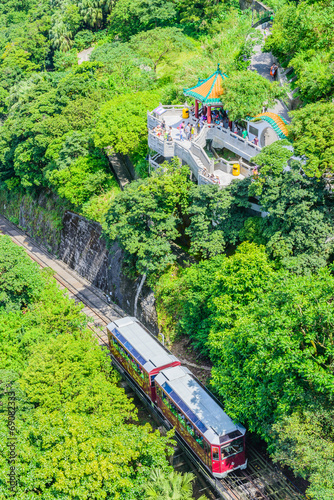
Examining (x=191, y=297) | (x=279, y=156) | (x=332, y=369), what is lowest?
(x=191, y=297)

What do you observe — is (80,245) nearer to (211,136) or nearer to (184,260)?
(184,260)

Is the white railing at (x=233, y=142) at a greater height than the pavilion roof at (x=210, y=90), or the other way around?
the pavilion roof at (x=210, y=90)

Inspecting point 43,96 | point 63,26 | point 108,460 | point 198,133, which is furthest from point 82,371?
point 63,26

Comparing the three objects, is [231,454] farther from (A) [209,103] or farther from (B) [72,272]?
(B) [72,272]

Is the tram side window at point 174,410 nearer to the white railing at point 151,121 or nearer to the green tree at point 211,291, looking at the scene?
the green tree at point 211,291

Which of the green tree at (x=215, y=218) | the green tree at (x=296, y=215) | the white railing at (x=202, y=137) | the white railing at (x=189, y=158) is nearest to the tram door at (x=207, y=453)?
the green tree at (x=296, y=215)

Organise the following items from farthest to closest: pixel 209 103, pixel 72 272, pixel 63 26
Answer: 1. pixel 63 26
2. pixel 72 272
3. pixel 209 103

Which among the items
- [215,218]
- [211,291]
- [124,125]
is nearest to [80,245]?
[124,125]
